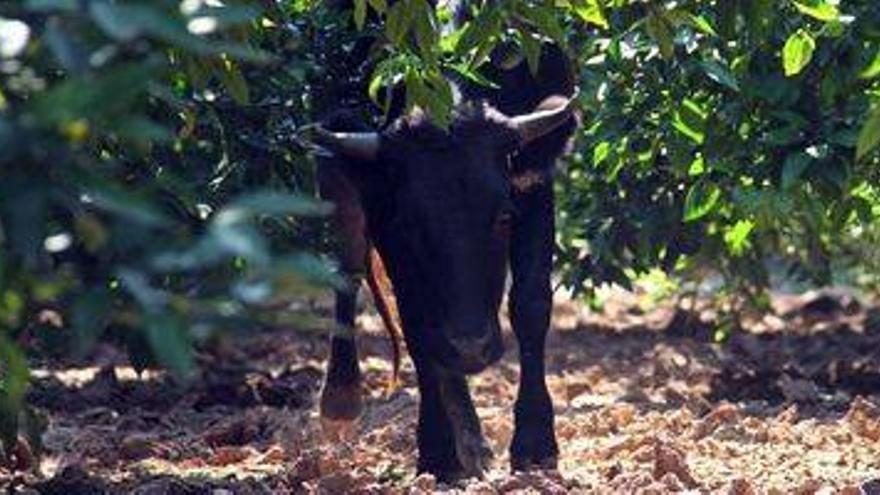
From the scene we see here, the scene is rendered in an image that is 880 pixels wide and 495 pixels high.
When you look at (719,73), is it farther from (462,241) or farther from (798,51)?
(462,241)

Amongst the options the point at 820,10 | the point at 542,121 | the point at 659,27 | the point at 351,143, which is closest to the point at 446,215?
the point at 351,143

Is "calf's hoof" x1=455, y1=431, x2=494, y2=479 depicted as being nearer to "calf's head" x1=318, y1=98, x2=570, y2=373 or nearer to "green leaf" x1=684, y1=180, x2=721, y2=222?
"calf's head" x1=318, y1=98, x2=570, y2=373

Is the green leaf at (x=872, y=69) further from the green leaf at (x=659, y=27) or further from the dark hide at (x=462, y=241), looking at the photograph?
the dark hide at (x=462, y=241)

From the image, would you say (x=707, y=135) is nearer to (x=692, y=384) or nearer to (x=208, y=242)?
(x=692, y=384)

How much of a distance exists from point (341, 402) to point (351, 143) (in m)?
1.99

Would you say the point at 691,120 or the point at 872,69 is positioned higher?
the point at 872,69

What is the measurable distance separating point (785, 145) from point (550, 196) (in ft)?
3.99

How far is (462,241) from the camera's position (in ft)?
21.1

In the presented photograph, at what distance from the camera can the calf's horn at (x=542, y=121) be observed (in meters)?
6.81

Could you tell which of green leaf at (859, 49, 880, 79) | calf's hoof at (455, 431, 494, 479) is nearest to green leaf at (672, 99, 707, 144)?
green leaf at (859, 49, 880, 79)

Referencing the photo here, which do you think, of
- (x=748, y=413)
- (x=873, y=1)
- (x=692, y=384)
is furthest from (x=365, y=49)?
(x=692, y=384)

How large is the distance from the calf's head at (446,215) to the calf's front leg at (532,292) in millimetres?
285

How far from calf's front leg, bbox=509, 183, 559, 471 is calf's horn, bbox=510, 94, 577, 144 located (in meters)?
0.29

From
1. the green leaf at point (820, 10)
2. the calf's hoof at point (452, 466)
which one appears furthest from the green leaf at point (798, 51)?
the calf's hoof at point (452, 466)
